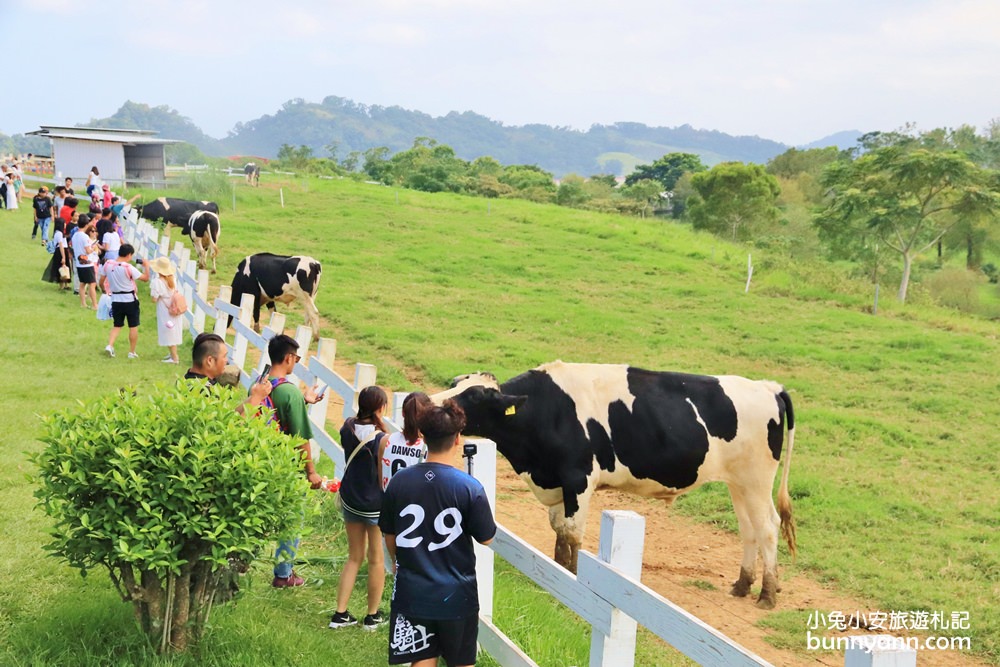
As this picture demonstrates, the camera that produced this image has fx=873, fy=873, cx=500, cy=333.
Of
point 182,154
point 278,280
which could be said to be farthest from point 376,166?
point 278,280

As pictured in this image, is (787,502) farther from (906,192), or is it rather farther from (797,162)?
(797,162)

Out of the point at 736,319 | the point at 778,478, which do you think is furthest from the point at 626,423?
the point at 736,319

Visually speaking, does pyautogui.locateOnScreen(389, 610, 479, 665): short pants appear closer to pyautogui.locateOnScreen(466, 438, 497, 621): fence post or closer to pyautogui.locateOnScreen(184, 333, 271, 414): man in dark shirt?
pyautogui.locateOnScreen(466, 438, 497, 621): fence post

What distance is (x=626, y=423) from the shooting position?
751cm

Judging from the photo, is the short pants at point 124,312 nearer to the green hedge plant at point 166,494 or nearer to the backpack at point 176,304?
the backpack at point 176,304

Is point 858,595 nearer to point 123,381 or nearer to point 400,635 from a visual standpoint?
point 400,635

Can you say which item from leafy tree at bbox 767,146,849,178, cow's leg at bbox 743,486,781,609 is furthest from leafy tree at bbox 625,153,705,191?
cow's leg at bbox 743,486,781,609

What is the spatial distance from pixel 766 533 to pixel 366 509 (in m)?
3.95

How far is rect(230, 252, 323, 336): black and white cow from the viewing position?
16312mm

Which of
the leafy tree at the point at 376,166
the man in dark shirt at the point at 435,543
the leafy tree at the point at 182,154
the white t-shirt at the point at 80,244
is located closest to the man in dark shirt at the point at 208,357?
the man in dark shirt at the point at 435,543

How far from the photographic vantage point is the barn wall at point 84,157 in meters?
35.9

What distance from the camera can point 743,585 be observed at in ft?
24.4

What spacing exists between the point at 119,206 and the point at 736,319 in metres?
16.2

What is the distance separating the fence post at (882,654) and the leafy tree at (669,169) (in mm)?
96231
